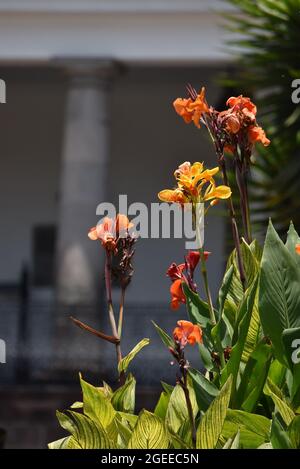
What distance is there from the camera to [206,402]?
1709 millimetres

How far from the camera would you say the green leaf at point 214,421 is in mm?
1567

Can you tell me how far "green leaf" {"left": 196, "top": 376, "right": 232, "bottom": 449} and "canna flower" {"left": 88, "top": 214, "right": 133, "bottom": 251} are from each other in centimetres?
42

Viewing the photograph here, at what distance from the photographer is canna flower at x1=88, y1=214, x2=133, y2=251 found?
190cm

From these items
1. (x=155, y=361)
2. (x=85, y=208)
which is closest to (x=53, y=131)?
(x=85, y=208)

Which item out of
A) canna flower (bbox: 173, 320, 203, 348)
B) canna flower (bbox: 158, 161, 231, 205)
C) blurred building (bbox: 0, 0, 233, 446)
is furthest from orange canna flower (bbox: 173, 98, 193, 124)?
blurred building (bbox: 0, 0, 233, 446)

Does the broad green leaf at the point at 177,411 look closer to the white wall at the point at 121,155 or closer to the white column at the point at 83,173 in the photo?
the white column at the point at 83,173

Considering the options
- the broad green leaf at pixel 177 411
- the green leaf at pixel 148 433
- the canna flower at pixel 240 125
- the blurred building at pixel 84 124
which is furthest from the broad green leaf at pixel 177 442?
the blurred building at pixel 84 124

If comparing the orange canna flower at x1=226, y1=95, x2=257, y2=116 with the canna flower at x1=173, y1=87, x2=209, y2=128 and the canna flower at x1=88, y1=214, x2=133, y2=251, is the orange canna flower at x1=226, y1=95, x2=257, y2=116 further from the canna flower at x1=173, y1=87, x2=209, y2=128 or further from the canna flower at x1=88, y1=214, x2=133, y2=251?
the canna flower at x1=88, y1=214, x2=133, y2=251

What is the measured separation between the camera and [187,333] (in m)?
1.68

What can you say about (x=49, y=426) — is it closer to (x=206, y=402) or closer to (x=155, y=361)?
(x=155, y=361)

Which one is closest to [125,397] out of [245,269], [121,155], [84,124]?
[245,269]

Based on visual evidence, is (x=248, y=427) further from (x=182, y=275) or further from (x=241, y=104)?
(x=241, y=104)

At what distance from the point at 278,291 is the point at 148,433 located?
1.11ft
